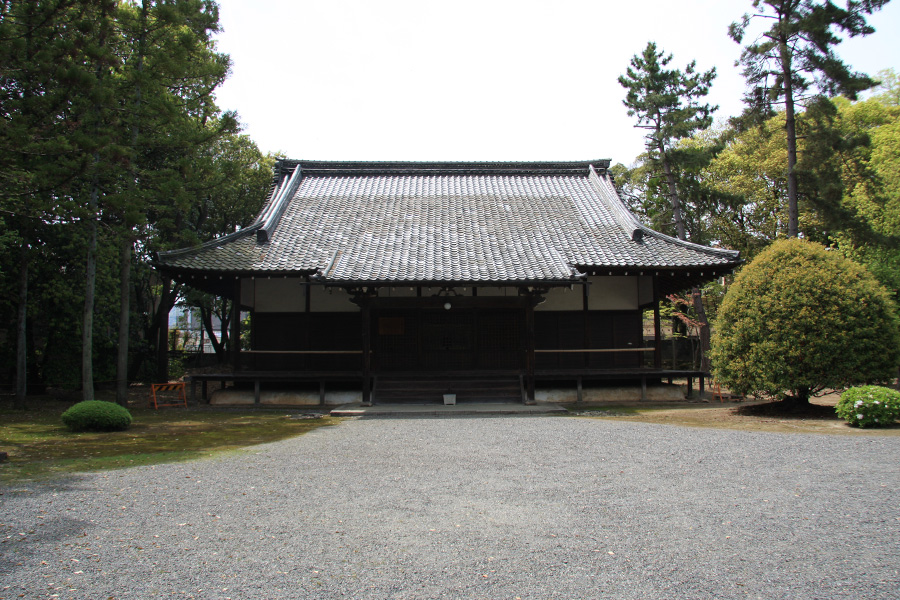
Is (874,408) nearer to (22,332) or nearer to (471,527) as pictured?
(471,527)

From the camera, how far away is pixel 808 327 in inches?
440

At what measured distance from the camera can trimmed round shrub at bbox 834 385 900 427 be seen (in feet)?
32.5

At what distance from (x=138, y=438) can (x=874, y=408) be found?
13.1 m

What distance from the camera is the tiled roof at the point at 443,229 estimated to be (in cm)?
1402

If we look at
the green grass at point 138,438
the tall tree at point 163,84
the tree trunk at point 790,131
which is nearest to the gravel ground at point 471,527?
the green grass at point 138,438

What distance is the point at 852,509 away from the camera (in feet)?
16.8

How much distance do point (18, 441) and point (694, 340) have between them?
1099 inches

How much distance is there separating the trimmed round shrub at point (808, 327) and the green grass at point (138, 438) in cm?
902

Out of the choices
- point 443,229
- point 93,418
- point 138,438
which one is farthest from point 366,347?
point 93,418

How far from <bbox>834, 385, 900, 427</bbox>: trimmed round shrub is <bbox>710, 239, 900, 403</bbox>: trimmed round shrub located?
94 cm

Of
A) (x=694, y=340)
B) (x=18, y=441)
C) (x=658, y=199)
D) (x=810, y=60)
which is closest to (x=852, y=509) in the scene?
(x=18, y=441)

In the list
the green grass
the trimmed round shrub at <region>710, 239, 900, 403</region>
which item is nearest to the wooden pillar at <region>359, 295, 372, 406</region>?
the green grass

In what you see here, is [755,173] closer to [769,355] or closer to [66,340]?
[769,355]

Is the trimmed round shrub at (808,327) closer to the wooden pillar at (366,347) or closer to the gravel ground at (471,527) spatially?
the gravel ground at (471,527)
